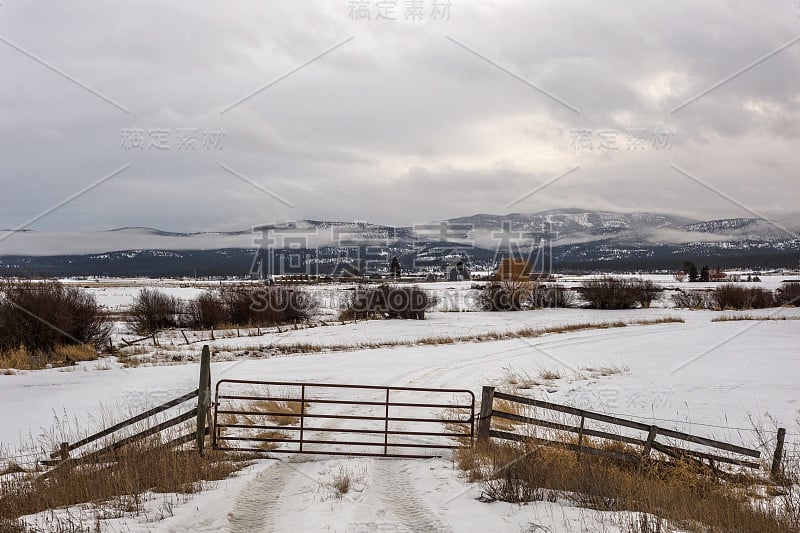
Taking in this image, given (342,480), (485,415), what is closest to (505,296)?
(485,415)

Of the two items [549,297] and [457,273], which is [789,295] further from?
[457,273]

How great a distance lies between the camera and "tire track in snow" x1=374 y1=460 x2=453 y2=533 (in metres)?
7.46

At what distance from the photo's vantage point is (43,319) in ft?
94.6

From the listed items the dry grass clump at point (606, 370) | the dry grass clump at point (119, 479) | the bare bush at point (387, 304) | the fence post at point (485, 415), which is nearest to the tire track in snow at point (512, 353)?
the dry grass clump at point (606, 370)

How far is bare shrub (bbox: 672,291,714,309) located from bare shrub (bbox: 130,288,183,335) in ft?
209

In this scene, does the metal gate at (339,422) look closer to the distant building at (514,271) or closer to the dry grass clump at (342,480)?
the dry grass clump at (342,480)

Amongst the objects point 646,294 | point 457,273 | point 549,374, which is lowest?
point 549,374

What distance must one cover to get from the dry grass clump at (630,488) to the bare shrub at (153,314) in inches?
1579

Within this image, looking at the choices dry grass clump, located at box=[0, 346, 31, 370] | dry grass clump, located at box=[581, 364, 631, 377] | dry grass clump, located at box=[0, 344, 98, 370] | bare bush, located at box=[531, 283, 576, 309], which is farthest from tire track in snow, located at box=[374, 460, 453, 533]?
bare bush, located at box=[531, 283, 576, 309]

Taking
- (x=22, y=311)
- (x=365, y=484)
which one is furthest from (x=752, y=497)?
(x=22, y=311)

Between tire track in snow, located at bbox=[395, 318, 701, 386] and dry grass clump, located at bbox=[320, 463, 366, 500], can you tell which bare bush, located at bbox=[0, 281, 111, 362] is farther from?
dry grass clump, located at bbox=[320, 463, 366, 500]

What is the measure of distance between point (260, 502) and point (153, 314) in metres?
40.9

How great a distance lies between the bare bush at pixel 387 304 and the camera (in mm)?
57031

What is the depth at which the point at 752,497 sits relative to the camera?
9.20 m
